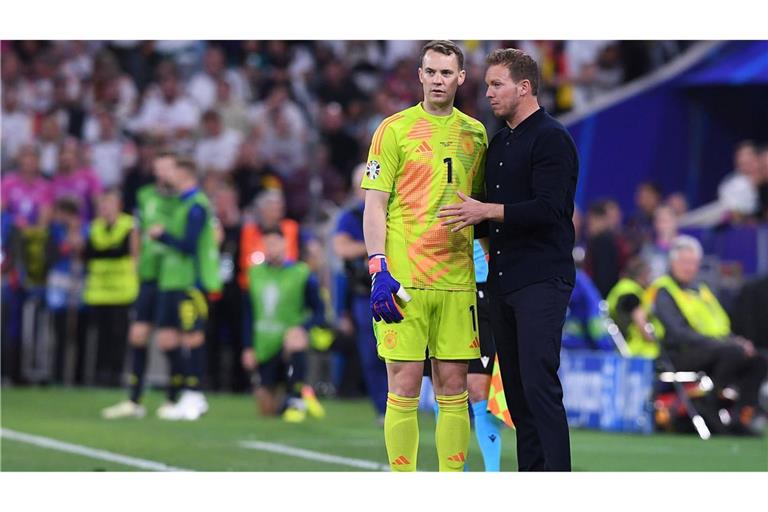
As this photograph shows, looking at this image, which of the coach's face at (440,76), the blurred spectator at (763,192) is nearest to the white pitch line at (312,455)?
the coach's face at (440,76)

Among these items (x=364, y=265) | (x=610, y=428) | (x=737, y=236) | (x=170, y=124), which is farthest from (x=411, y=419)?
(x=170, y=124)

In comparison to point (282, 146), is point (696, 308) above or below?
below

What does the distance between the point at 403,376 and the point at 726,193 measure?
1069 cm

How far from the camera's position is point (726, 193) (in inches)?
674

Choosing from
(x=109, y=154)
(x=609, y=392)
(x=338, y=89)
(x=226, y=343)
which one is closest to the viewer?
(x=609, y=392)

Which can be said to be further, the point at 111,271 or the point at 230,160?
the point at 230,160

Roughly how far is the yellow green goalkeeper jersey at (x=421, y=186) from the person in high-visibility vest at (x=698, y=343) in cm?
650

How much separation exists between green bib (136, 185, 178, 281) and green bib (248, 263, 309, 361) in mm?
963

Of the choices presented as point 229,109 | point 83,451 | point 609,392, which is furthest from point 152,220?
point 229,109

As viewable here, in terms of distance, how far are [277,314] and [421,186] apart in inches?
296

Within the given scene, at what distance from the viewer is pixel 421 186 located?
24.0ft

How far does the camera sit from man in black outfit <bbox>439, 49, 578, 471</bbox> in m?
7.12

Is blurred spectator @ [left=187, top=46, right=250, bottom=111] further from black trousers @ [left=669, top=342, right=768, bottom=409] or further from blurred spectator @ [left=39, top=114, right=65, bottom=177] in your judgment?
black trousers @ [left=669, top=342, right=768, bottom=409]

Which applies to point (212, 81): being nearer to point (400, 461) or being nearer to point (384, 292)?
point (400, 461)
